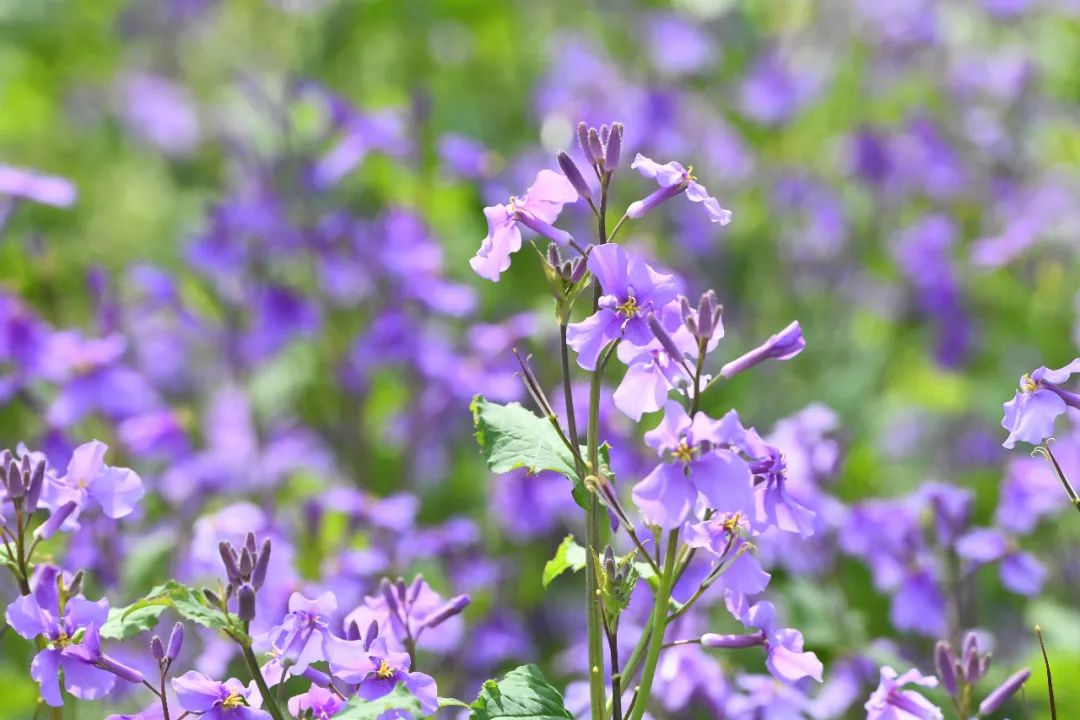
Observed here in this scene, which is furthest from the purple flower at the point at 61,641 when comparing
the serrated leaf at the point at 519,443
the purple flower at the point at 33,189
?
the purple flower at the point at 33,189

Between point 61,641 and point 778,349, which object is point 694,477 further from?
point 61,641

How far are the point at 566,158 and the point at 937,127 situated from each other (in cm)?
385

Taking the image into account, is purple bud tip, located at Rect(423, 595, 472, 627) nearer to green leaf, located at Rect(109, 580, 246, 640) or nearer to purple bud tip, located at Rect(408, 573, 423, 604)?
purple bud tip, located at Rect(408, 573, 423, 604)

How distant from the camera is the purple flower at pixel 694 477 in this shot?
1.48 meters

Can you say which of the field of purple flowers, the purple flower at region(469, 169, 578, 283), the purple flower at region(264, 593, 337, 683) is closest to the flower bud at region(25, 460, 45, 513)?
the field of purple flowers

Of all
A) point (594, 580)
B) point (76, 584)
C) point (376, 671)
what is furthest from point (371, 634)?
point (76, 584)

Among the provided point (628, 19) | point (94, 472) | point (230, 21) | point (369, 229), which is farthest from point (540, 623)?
point (230, 21)

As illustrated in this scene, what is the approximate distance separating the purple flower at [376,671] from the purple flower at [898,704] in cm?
54

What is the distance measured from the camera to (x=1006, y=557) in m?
2.56

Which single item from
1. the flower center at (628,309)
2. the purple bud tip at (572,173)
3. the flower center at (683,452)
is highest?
the purple bud tip at (572,173)

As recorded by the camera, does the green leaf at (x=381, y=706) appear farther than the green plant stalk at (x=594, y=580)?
No

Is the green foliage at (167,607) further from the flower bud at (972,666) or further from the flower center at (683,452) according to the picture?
the flower bud at (972,666)

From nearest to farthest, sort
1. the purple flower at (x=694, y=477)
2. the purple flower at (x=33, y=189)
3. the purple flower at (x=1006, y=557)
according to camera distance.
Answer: the purple flower at (x=694, y=477), the purple flower at (x=1006, y=557), the purple flower at (x=33, y=189)

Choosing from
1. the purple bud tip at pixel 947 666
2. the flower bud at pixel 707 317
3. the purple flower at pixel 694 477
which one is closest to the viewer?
the purple flower at pixel 694 477
